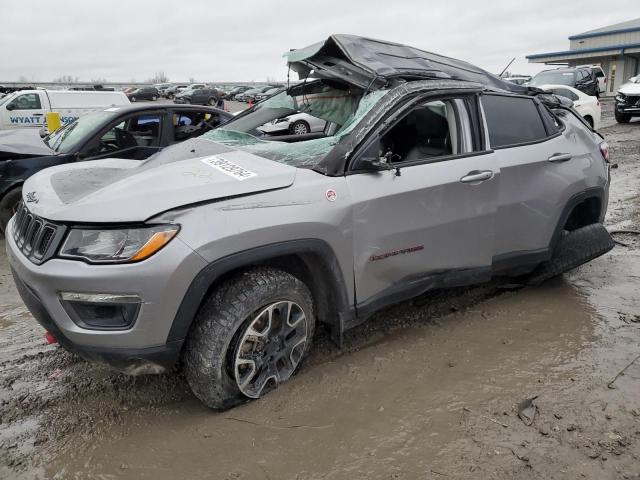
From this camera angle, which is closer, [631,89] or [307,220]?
[307,220]

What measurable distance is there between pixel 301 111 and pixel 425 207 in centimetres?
168

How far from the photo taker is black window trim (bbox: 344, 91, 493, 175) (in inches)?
115

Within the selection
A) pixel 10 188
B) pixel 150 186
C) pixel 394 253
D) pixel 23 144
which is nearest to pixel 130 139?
pixel 23 144

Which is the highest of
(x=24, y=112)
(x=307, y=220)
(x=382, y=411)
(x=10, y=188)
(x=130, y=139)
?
(x=24, y=112)

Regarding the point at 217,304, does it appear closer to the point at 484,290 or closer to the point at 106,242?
the point at 106,242

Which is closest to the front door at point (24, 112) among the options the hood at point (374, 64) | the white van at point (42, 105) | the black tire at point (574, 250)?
the white van at point (42, 105)

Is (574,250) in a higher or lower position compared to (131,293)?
lower

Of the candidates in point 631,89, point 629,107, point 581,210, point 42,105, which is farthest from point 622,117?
point 42,105

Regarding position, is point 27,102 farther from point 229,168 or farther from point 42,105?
point 229,168

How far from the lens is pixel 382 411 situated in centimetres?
277

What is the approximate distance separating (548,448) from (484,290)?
79.4 inches

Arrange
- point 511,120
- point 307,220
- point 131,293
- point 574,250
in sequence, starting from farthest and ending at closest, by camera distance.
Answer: point 574,250 → point 511,120 → point 307,220 → point 131,293

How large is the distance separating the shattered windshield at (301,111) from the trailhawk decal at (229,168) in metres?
0.31

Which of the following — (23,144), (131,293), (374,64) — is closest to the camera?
(131,293)
